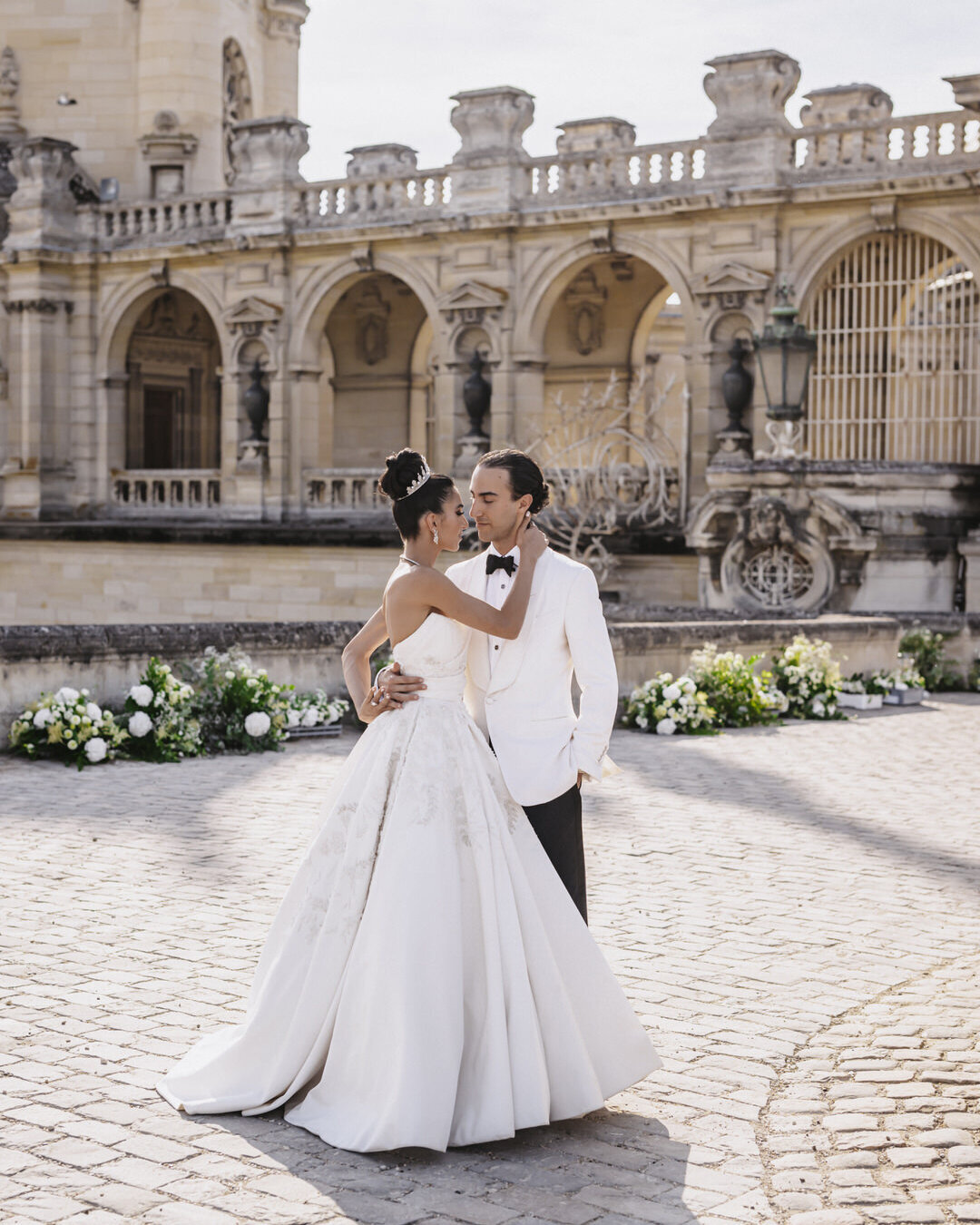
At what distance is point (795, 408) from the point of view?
1848 cm

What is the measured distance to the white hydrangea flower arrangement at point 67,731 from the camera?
10234 mm

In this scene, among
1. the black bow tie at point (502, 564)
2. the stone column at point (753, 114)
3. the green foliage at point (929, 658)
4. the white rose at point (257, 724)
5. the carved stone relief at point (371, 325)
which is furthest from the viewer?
the carved stone relief at point (371, 325)

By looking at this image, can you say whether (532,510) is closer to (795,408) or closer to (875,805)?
(875,805)

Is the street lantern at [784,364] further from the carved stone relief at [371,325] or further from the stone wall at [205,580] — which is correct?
the carved stone relief at [371,325]

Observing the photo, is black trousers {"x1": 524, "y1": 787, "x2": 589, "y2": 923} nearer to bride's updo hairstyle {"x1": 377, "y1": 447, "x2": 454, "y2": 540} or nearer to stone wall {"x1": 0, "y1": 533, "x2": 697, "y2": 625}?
bride's updo hairstyle {"x1": 377, "y1": 447, "x2": 454, "y2": 540}

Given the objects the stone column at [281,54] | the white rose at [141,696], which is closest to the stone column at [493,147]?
the stone column at [281,54]

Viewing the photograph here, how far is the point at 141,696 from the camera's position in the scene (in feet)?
35.1

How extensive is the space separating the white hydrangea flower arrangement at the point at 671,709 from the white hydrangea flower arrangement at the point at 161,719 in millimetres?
3431

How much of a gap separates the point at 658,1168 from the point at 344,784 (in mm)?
1230

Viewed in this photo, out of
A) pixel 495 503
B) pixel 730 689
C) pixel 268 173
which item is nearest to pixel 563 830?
pixel 495 503

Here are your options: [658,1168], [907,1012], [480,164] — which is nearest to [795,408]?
[480,164]

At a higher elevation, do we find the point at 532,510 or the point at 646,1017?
the point at 532,510

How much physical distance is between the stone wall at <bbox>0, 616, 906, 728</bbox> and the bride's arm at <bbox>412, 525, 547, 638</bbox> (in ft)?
21.5

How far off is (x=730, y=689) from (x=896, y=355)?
945cm
